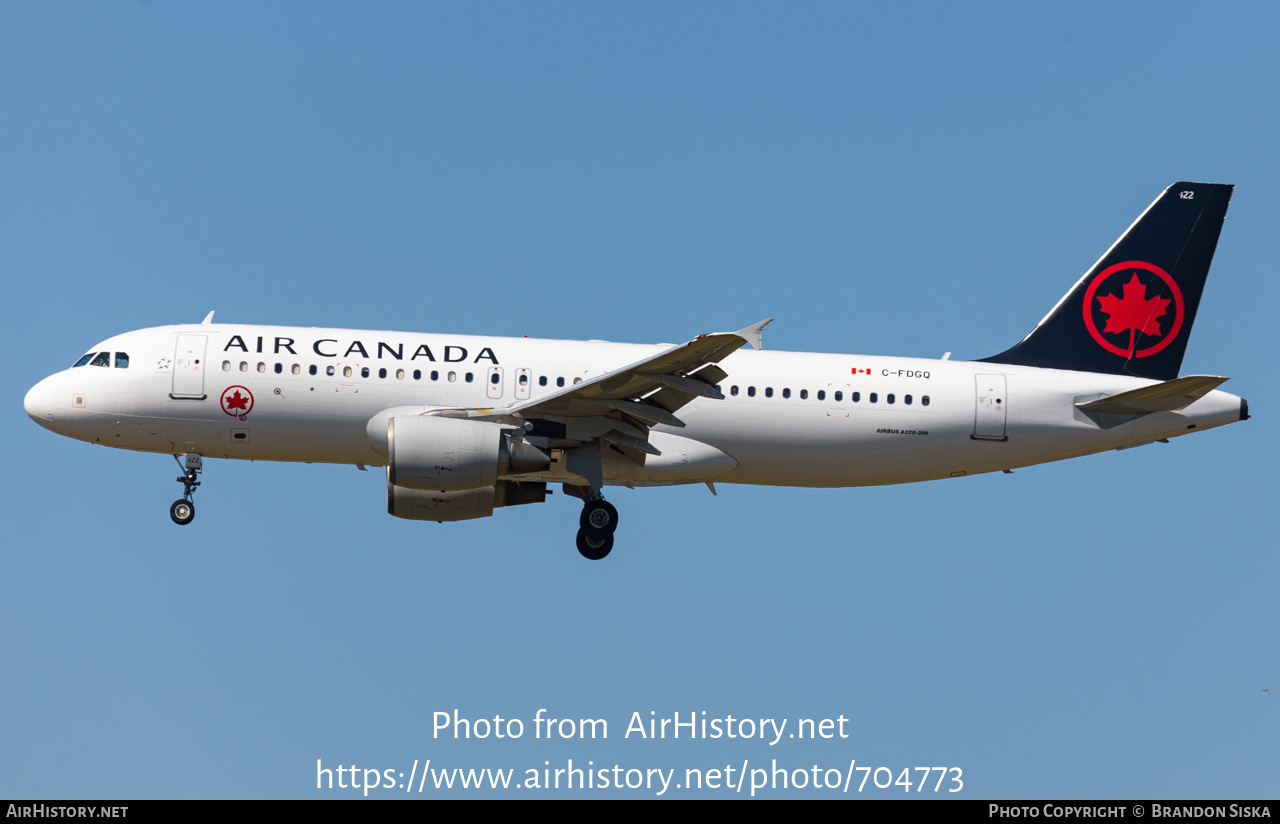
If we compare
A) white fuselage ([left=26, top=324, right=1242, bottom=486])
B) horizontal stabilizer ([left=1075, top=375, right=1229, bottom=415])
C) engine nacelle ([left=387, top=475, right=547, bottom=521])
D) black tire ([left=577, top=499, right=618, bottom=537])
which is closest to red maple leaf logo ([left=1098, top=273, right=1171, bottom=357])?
white fuselage ([left=26, top=324, right=1242, bottom=486])

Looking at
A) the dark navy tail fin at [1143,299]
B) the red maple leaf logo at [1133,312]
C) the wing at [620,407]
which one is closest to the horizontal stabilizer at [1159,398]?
the dark navy tail fin at [1143,299]

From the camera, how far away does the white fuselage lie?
2708 cm

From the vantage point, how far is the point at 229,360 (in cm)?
2722

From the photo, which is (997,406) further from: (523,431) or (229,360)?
(229,360)

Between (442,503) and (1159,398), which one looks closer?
(442,503)

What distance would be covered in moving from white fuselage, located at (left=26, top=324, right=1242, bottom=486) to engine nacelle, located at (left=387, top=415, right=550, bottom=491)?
1475mm

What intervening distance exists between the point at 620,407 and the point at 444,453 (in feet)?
11.3

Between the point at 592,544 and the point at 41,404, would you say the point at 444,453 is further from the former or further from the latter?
the point at 41,404

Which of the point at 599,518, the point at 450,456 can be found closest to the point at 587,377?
the point at 599,518

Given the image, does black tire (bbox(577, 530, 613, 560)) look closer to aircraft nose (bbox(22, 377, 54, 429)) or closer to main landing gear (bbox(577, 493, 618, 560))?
main landing gear (bbox(577, 493, 618, 560))

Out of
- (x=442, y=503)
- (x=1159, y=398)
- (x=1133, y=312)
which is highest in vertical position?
(x=1133, y=312)

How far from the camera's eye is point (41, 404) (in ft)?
91.1

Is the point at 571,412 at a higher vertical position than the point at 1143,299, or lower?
lower

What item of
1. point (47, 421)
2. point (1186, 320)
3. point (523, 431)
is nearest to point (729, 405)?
point (523, 431)
